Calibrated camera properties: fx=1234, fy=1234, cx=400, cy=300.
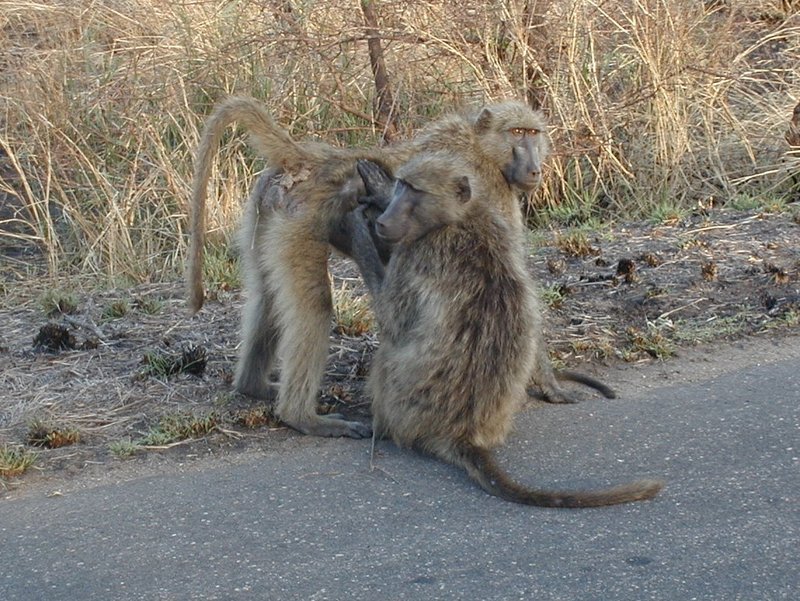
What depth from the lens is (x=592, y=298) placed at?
18.1 feet

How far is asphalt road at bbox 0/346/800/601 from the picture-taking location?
2975 millimetres

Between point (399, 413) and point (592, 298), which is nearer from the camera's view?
point (399, 413)

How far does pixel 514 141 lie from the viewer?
15.8 ft

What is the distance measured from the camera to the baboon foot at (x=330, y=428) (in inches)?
163

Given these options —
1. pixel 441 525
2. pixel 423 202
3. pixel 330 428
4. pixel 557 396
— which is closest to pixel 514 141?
pixel 423 202

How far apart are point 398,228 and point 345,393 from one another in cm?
88

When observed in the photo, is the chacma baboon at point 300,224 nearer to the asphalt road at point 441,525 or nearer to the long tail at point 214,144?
the long tail at point 214,144

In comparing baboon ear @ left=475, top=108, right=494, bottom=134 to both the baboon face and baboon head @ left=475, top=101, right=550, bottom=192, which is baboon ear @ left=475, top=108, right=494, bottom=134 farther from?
the baboon face

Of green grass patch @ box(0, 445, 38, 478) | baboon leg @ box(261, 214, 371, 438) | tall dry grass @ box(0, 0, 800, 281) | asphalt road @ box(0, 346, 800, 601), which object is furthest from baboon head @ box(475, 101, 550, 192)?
tall dry grass @ box(0, 0, 800, 281)

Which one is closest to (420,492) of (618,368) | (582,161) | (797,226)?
(618,368)

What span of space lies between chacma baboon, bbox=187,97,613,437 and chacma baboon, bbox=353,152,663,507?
0.22 metres

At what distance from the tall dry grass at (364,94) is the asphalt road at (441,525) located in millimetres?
3396

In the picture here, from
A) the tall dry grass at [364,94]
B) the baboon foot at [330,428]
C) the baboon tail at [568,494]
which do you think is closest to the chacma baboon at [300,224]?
the baboon foot at [330,428]

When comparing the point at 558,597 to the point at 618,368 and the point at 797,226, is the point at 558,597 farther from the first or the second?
the point at 797,226
